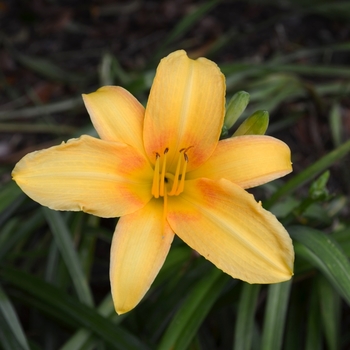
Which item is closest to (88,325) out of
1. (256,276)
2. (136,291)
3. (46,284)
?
(46,284)

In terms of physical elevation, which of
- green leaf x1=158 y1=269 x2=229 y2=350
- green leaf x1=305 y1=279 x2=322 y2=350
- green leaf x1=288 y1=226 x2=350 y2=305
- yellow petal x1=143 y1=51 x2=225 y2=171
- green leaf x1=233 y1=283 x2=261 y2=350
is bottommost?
green leaf x1=305 y1=279 x2=322 y2=350

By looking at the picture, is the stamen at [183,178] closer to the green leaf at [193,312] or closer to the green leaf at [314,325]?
the green leaf at [193,312]

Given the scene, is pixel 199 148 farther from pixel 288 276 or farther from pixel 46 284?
pixel 46 284

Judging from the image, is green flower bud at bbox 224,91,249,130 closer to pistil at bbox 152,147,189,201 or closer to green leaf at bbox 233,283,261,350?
pistil at bbox 152,147,189,201

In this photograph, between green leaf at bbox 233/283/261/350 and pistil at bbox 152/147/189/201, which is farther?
green leaf at bbox 233/283/261/350

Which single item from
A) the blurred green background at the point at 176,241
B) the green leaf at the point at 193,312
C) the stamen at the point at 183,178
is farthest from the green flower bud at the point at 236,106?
the green leaf at the point at 193,312

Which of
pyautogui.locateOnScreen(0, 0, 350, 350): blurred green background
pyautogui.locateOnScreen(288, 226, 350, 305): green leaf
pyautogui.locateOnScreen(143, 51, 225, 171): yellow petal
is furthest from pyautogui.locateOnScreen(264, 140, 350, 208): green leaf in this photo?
pyautogui.locateOnScreen(143, 51, 225, 171): yellow petal

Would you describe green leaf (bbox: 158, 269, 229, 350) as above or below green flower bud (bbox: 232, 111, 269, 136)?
below
